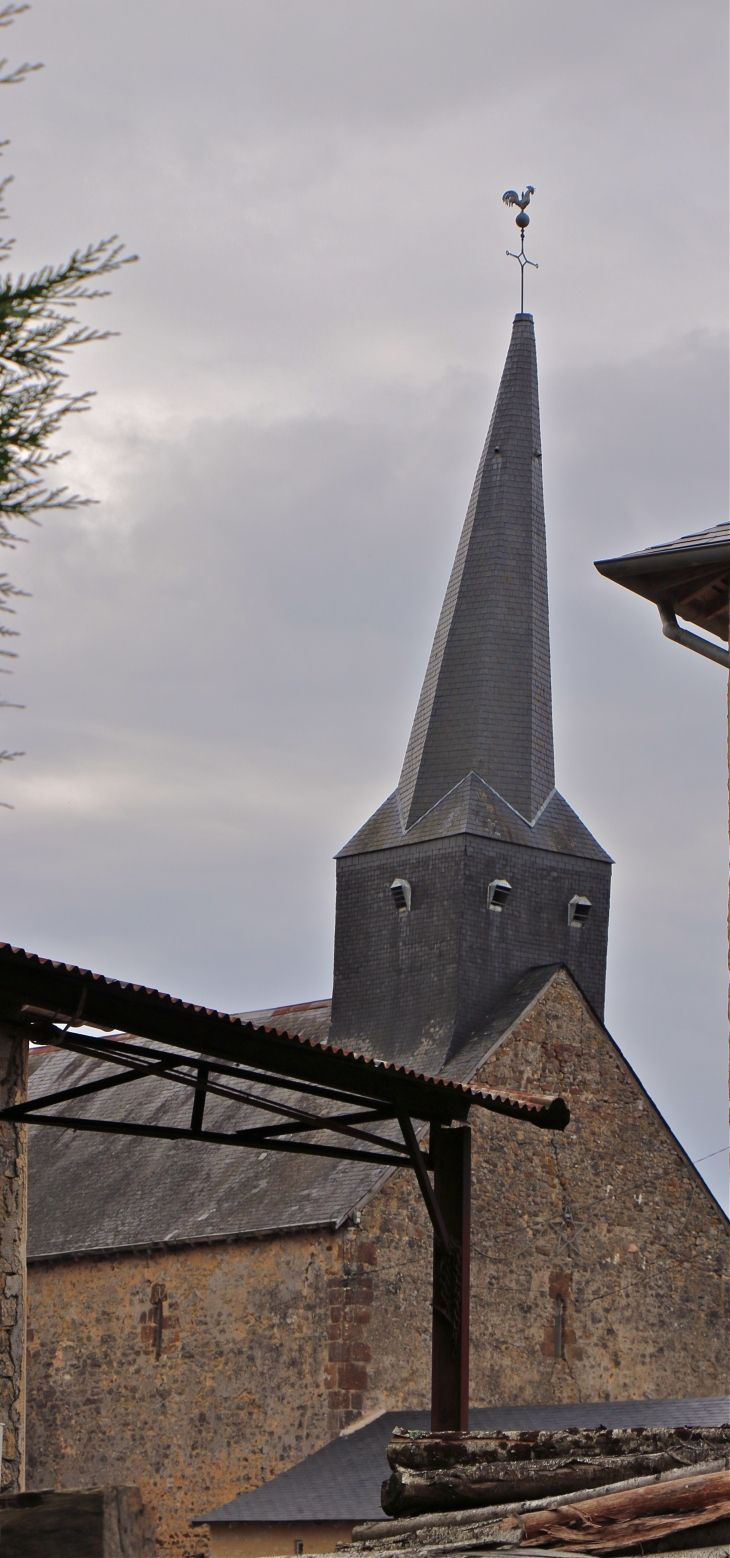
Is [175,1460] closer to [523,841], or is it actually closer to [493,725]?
[523,841]

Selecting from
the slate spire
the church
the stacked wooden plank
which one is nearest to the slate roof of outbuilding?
the church

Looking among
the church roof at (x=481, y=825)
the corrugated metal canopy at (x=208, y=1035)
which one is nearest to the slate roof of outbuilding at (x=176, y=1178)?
the church roof at (x=481, y=825)

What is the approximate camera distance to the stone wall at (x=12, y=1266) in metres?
11.1

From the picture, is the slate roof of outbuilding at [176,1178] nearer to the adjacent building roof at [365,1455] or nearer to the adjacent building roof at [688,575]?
the adjacent building roof at [365,1455]

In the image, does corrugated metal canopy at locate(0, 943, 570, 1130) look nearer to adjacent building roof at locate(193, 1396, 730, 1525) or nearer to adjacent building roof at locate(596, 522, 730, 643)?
adjacent building roof at locate(596, 522, 730, 643)

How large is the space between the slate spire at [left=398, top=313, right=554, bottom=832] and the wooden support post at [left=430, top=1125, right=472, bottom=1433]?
1685 centimetres

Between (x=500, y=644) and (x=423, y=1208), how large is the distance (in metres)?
10.2

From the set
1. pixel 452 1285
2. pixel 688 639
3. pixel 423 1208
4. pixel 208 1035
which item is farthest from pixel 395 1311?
pixel 688 639

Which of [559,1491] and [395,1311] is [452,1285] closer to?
[559,1491]

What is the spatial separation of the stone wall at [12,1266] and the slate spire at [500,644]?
1804 centimetres

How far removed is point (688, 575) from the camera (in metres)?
9.98

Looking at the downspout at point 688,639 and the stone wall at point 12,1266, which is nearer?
the downspout at point 688,639

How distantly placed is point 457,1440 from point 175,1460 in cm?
1987

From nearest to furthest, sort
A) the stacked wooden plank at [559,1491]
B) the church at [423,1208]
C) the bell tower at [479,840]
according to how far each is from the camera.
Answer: the stacked wooden plank at [559,1491] < the church at [423,1208] < the bell tower at [479,840]
